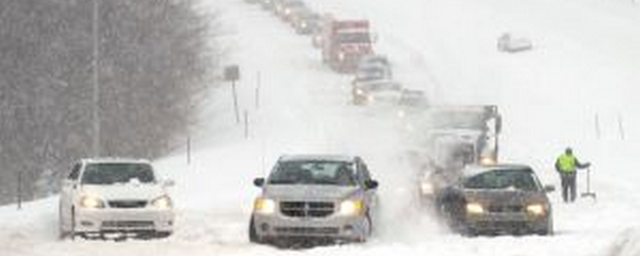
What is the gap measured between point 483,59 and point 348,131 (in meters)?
26.4

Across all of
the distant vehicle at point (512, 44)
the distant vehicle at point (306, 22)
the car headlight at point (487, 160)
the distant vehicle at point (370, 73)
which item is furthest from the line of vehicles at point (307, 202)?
the distant vehicle at point (306, 22)

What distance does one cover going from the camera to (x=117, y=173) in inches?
1056

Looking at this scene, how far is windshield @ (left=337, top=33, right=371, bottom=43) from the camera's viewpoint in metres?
72.8

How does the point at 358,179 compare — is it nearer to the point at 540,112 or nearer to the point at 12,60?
the point at 12,60

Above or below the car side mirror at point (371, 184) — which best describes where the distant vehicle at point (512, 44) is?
above

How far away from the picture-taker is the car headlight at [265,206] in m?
23.1

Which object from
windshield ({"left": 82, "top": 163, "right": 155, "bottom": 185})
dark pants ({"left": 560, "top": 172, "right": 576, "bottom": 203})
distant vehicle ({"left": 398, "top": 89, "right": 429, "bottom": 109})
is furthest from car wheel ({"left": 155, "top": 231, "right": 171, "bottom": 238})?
distant vehicle ({"left": 398, "top": 89, "right": 429, "bottom": 109})

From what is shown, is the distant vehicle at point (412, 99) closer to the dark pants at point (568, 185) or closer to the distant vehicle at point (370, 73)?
the distant vehicle at point (370, 73)

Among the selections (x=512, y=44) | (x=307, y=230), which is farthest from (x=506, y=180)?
(x=512, y=44)

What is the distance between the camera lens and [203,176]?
4194cm

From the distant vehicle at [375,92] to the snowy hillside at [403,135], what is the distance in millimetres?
726

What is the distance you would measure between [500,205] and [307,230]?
439 centimetres

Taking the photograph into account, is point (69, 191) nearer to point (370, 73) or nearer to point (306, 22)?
point (370, 73)

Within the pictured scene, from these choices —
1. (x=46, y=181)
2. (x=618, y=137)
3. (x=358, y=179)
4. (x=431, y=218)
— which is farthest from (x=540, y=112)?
(x=358, y=179)
